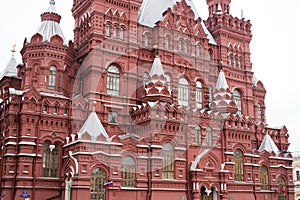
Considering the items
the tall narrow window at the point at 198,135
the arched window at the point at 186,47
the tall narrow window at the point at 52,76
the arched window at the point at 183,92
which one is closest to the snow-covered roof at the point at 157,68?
the arched window at the point at 183,92

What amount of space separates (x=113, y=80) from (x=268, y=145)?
18.2 m

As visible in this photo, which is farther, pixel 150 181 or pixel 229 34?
pixel 229 34

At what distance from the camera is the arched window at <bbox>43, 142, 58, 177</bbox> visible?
31431 mm

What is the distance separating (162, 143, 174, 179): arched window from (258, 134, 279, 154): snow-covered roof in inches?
503

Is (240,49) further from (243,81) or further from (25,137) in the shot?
(25,137)

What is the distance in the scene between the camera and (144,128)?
3356 centimetres

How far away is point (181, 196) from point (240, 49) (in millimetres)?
20727

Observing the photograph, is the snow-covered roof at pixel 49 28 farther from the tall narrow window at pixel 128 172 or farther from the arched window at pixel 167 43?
the tall narrow window at pixel 128 172

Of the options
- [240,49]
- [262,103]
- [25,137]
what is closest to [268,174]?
[262,103]

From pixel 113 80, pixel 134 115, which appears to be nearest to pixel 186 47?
pixel 113 80

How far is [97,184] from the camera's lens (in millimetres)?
29094

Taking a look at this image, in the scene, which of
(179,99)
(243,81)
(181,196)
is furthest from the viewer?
(243,81)

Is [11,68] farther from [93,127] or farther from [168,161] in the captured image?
[168,161]

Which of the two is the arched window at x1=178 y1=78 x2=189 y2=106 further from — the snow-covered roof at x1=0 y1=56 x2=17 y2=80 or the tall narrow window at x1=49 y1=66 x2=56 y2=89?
the snow-covered roof at x1=0 y1=56 x2=17 y2=80
